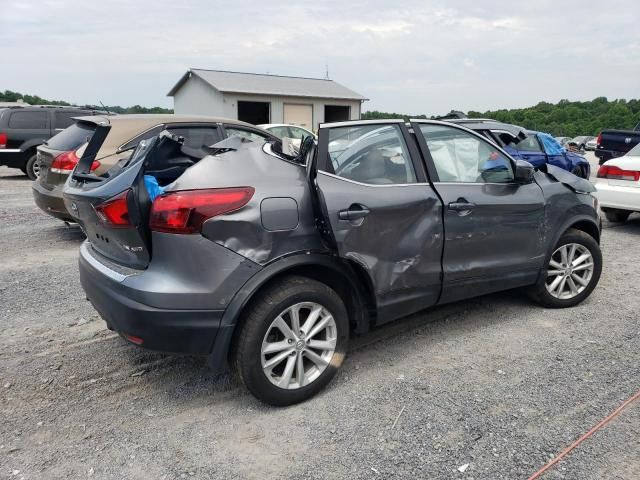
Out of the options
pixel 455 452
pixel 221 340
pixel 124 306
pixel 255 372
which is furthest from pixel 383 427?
pixel 124 306

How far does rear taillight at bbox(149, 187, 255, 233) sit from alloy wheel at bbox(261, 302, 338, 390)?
2.24 ft

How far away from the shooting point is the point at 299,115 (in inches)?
1069

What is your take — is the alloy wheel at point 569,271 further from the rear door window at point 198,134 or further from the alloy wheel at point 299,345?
the rear door window at point 198,134

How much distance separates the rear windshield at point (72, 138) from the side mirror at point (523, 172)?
498 cm

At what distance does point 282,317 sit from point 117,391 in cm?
118

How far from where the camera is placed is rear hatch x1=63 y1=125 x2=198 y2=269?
107 inches

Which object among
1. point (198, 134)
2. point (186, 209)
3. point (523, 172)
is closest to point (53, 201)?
point (198, 134)

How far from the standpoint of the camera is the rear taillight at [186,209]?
266 centimetres

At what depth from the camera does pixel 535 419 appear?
2.87 metres

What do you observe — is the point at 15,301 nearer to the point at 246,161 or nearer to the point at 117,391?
the point at 117,391

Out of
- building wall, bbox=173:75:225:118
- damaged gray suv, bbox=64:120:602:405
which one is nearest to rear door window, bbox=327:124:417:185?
damaged gray suv, bbox=64:120:602:405

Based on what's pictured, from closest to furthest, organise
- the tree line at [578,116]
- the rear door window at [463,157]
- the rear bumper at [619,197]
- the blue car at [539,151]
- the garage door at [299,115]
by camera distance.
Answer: the rear door window at [463,157] < the rear bumper at [619,197] < the blue car at [539,151] < the garage door at [299,115] < the tree line at [578,116]

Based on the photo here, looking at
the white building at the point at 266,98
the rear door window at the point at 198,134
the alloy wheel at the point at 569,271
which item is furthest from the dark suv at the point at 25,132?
the white building at the point at 266,98

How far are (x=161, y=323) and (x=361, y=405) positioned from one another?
4.10 ft
